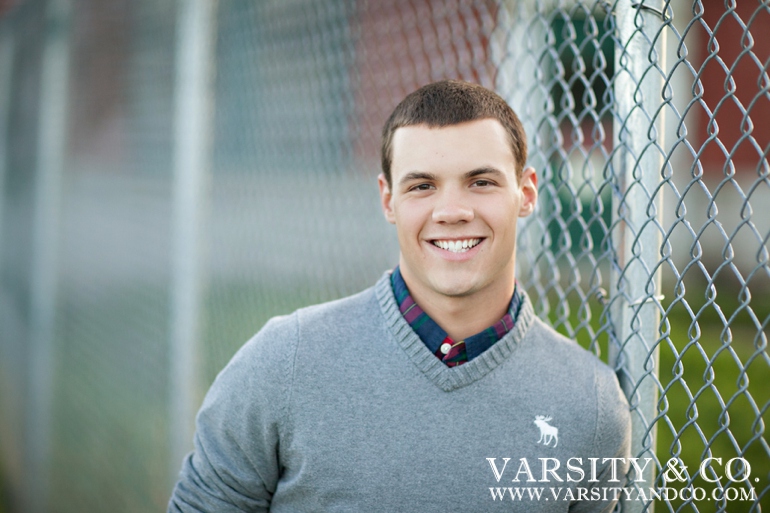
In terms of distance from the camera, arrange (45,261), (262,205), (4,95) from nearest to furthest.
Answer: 1. (262,205)
2. (45,261)
3. (4,95)

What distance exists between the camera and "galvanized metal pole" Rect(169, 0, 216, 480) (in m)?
3.51

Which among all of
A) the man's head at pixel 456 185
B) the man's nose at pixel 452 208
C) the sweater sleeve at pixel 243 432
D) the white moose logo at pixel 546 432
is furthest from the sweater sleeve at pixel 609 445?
the sweater sleeve at pixel 243 432

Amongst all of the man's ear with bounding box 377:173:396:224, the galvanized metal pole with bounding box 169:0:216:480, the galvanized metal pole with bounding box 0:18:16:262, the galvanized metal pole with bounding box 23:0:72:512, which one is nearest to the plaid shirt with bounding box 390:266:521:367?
the man's ear with bounding box 377:173:396:224

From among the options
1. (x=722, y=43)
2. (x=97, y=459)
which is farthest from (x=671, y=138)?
(x=97, y=459)

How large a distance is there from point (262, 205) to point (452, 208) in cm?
227

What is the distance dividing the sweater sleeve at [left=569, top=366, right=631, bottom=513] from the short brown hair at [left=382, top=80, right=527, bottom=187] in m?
0.57

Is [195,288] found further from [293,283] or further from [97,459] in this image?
[97,459]

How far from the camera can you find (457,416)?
166 cm

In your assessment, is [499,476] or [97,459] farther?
[97,459]

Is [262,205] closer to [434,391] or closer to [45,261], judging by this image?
[434,391]

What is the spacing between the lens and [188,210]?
357 cm

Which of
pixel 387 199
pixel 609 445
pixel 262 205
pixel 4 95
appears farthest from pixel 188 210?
pixel 4 95

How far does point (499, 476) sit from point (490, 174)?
695mm

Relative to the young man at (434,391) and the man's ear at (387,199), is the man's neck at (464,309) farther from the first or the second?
the man's ear at (387,199)
